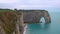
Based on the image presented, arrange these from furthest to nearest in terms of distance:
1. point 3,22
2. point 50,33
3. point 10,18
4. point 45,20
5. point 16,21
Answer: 1. point 45,20
2. point 50,33
3. point 16,21
4. point 10,18
5. point 3,22

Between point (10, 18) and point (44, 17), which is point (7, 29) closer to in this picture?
point (10, 18)

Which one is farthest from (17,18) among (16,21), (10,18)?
(10,18)

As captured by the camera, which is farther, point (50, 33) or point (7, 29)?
point (50, 33)

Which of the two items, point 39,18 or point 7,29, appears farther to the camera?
Answer: point 39,18

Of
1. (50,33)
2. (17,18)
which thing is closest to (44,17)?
(50,33)

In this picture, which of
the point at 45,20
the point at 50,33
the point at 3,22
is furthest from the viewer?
the point at 45,20

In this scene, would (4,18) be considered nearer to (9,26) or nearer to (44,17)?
(9,26)

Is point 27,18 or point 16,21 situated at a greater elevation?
→ point 16,21

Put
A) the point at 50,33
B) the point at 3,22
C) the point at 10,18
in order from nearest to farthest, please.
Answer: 1. the point at 3,22
2. the point at 10,18
3. the point at 50,33

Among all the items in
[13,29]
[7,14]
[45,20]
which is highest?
[7,14]
